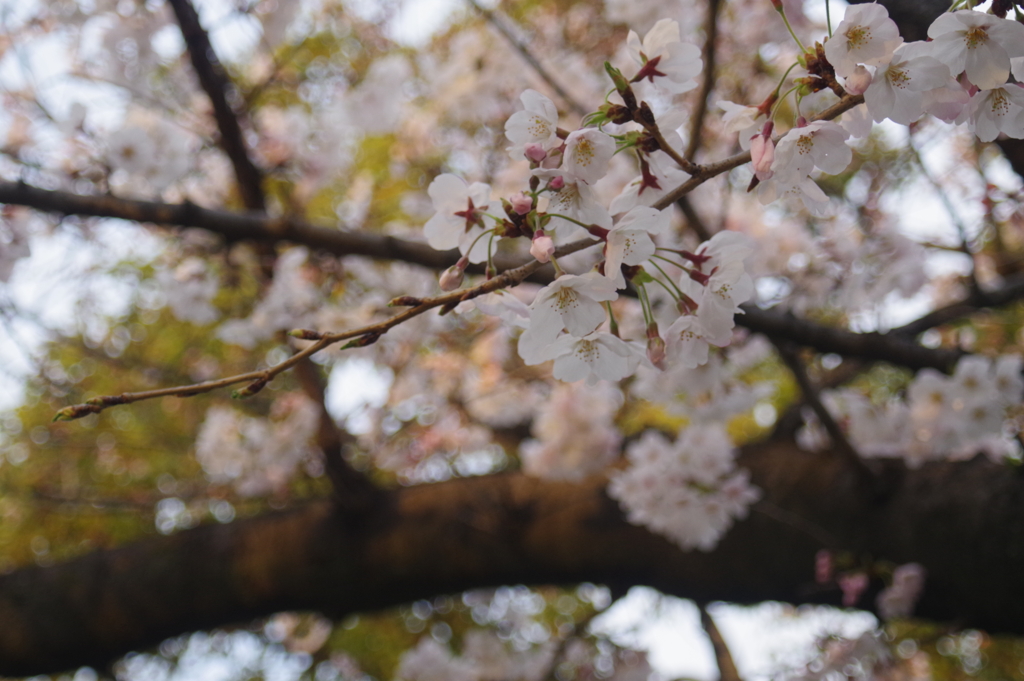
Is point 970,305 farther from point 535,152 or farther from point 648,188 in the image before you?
point 535,152

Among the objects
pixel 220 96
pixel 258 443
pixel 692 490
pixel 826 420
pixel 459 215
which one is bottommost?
pixel 258 443

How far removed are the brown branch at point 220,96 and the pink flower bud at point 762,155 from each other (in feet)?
6.71

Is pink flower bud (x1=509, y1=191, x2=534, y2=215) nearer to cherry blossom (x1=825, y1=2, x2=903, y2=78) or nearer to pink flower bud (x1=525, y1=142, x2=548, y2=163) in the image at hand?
pink flower bud (x1=525, y1=142, x2=548, y2=163)

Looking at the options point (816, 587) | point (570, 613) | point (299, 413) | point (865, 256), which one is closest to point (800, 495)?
point (816, 587)

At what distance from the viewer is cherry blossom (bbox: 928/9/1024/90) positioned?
0.66 m

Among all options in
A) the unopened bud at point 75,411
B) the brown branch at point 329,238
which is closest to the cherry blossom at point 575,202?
the unopened bud at point 75,411

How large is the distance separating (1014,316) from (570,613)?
351 cm

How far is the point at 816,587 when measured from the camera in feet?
6.27

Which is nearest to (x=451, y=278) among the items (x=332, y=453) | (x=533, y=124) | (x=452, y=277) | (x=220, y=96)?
(x=452, y=277)

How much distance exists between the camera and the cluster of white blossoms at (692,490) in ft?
6.34

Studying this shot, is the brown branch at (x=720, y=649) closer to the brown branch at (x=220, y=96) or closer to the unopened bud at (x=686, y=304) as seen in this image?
the unopened bud at (x=686, y=304)

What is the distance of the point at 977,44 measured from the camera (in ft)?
2.27

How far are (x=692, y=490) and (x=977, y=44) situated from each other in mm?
1491

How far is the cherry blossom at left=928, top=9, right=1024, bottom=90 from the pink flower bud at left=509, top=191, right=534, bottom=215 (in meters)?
0.45
